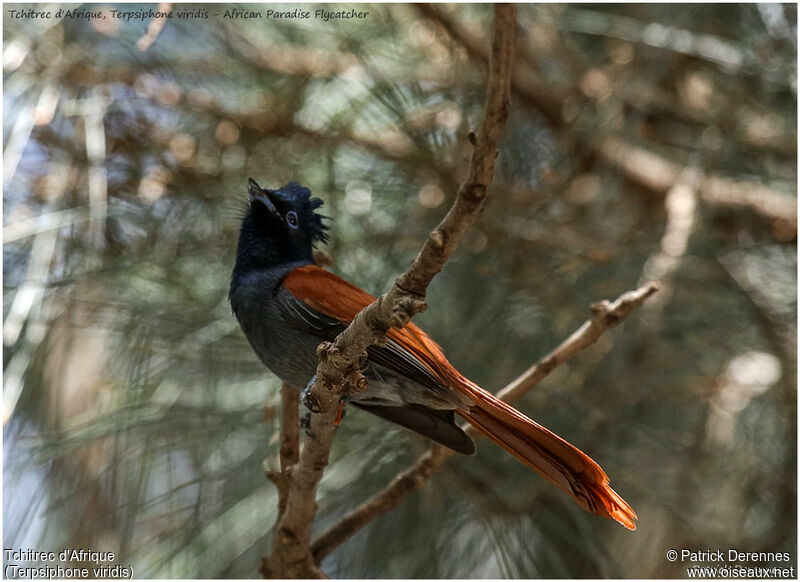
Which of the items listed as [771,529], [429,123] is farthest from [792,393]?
[429,123]

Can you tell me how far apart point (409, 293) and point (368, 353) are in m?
0.63

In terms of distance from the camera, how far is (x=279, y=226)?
2.15 m

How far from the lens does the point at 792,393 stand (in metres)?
2.39

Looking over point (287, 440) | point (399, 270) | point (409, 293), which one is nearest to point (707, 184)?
point (399, 270)

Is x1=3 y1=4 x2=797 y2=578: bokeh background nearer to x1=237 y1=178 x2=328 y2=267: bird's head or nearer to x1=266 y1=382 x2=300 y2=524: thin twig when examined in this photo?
x1=237 y1=178 x2=328 y2=267: bird's head

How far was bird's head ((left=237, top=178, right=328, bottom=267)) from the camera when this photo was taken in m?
2.10

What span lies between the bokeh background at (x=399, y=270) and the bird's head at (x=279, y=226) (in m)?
0.20

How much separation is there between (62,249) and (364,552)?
1192mm

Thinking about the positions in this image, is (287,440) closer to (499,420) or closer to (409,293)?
(499,420)

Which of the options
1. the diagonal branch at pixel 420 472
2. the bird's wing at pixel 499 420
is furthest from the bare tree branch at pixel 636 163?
the bird's wing at pixel 499 420

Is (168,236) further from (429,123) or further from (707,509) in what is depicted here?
(707,509)

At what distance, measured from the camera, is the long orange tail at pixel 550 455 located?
1.56 m

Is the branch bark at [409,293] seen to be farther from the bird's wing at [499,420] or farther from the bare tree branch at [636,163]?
the bare tree branch at [636,163]

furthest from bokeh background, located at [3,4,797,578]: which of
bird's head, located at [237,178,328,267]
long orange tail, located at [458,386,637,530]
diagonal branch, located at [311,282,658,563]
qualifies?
long orange tail, located at [458,386,637,530]
